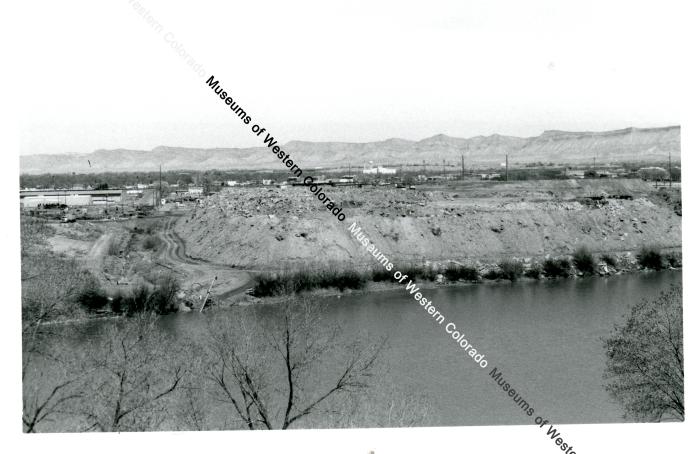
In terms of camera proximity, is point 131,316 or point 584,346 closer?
point 584,346

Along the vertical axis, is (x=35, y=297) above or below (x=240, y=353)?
above

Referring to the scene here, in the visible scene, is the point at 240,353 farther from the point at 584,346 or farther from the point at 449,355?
the point at 584,346

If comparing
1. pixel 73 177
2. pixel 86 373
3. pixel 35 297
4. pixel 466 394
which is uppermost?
pixel 73 177

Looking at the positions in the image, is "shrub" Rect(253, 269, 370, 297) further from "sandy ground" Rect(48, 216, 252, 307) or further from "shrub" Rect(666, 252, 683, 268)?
"shrub" Rect(666, 252, 683, 268)

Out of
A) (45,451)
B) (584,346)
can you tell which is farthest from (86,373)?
(584,346)

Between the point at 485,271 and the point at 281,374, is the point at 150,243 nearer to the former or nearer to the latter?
the point at 485,271
